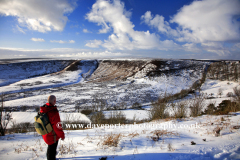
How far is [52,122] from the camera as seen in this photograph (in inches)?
109

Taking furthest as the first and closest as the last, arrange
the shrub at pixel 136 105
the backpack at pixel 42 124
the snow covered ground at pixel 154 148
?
the shrub at pixel 136 105 → the snow covered ground at pixel 154 148 → the backpack at pixel 42 124

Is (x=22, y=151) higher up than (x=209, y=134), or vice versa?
(x=209, y=134)

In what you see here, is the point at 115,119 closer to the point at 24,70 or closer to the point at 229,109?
the point at 229,109

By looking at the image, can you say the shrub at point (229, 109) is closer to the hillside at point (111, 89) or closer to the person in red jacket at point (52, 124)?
the person in red jacket at point (52, 124)

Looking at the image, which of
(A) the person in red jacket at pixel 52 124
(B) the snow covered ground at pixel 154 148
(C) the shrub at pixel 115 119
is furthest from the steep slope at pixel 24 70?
(A) the person in red jacket at pixel 52 124

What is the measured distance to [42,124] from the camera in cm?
264

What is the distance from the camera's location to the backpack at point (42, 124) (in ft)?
8.60

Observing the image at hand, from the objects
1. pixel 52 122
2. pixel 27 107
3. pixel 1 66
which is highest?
pixel 1 66

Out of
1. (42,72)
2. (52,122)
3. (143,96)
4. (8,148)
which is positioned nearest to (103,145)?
(52,122)

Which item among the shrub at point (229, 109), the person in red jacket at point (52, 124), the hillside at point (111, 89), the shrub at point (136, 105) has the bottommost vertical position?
the shrub at point (136, 105)

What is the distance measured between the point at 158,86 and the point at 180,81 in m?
10.4

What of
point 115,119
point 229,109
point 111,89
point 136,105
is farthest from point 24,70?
point 229,109

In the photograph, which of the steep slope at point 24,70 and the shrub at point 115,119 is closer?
the shrub at point 115,119

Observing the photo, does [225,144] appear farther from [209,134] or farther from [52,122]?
[52,122]
